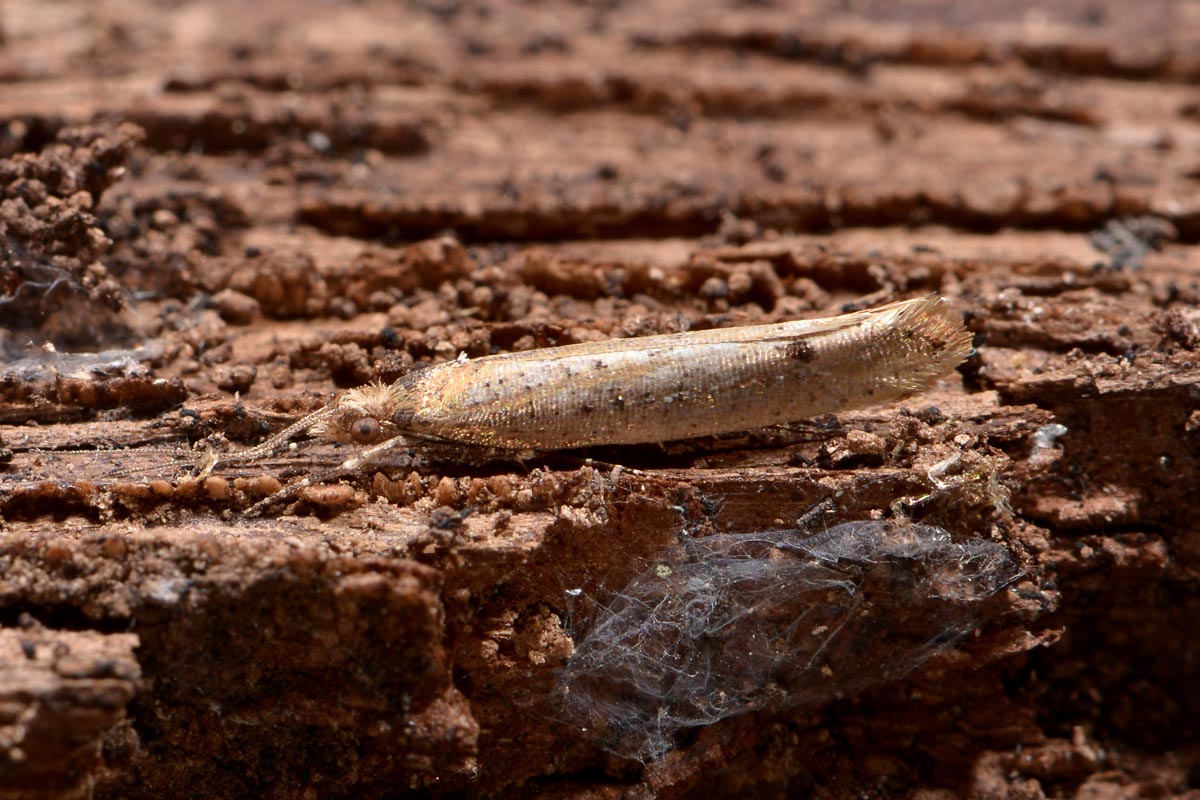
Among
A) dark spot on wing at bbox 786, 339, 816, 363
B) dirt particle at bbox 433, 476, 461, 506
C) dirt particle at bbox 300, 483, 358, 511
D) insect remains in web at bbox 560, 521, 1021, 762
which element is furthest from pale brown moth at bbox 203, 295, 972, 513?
insect remains in web at bbox 560, 521, 1021, 762

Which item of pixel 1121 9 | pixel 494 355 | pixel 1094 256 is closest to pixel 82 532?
pixel 494 355

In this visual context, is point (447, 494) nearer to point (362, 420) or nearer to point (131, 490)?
point (362, 420)

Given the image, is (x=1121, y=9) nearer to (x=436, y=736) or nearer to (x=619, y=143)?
(x=619, y=143)

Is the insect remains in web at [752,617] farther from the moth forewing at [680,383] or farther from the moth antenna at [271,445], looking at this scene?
the moth antenna at [271,445]

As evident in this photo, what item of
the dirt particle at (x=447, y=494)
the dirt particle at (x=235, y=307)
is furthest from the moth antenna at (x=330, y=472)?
the dirt particle at (x=235, y=307)

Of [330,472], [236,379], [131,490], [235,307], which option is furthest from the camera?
[235,307]

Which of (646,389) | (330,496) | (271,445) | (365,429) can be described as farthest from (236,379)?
(646,389)

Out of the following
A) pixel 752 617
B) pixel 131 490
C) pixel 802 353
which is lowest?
pixel 752 617

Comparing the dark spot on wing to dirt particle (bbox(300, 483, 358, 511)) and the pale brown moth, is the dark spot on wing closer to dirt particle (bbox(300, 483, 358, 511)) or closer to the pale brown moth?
the pale brown moth
